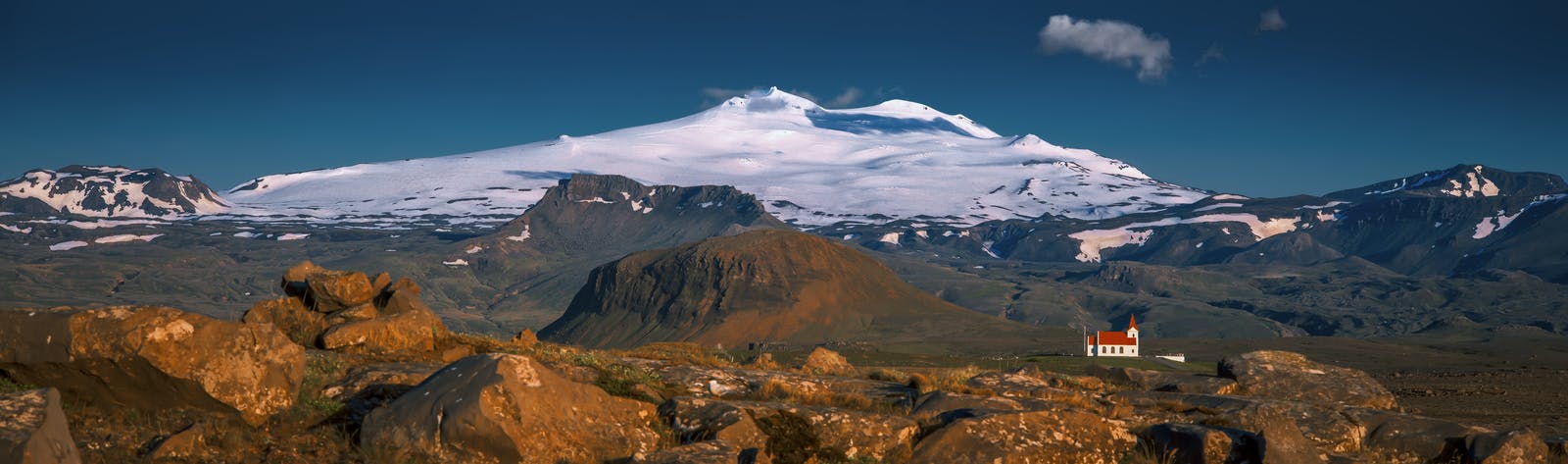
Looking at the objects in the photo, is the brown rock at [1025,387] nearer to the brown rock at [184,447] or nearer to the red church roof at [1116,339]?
the brown rock at [184,447]

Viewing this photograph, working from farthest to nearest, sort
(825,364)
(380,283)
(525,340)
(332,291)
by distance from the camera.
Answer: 1. (825,364)
2. (525,340)
3. (380,283)
4. (332,291)

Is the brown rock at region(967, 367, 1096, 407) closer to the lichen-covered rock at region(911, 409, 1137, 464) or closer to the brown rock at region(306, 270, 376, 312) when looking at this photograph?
the lichen-covered rock at region(911, 409, 1137, 464)

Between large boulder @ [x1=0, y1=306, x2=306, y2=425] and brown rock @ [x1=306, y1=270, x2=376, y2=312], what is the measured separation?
27.1 ft

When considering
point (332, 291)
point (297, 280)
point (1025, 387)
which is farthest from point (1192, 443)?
point (297, 280)

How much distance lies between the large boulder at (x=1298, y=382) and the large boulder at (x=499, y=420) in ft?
49.7

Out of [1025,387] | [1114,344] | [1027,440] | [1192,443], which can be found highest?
[1027,440]

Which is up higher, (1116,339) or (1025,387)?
(1025,387)

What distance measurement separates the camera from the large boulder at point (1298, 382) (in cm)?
2569

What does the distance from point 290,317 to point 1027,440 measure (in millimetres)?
14473

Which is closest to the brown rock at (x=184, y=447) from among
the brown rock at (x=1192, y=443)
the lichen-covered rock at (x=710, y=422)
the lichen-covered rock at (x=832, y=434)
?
the lichen-covered rock at (x=710, y=422)

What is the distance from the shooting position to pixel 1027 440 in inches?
671

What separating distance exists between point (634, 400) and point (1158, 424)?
7741mm

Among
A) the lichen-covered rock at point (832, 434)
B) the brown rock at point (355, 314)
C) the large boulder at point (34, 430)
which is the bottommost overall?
the lichen-covered rock at point (832, 434)

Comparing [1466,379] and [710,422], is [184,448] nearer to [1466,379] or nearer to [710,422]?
[710,422]
